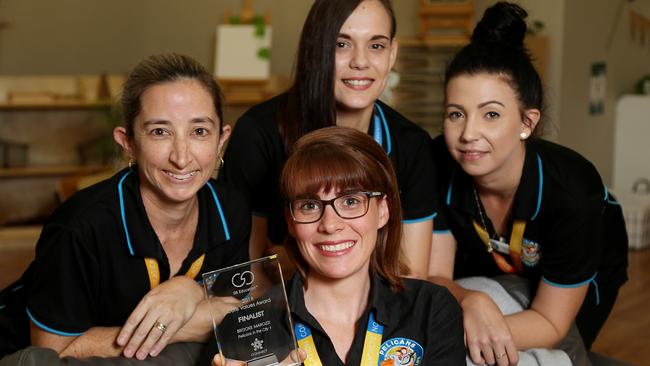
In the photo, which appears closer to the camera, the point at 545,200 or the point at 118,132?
the point at 118,132

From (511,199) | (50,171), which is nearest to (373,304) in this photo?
(511,199)

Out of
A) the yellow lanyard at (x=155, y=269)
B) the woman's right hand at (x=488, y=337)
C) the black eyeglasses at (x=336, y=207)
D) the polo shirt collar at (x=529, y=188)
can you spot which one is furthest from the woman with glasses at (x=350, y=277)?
the polo shirt collar at (x=529, y=188)

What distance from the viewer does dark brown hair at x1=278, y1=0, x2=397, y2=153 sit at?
7.31 feet

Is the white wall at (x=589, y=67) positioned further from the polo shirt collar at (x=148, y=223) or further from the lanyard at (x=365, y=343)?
the lanyard at (x=365, y=343)

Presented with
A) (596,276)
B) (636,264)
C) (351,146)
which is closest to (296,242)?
(351,146)

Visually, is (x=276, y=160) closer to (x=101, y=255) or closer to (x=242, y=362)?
(x=101, y=255)

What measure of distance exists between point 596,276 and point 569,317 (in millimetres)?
311

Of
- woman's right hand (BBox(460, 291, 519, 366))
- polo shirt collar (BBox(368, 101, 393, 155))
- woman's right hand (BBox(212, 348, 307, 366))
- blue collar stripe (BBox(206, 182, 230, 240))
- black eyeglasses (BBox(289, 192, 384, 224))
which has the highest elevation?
polo shirt collar (BBox(368, 101, 393, 155))

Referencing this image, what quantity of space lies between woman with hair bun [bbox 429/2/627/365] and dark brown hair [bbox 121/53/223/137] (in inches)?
28.4

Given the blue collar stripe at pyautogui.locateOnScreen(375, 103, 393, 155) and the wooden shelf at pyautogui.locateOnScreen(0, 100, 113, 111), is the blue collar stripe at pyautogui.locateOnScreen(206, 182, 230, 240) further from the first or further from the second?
the wooden shelf at pyautogui.locateOnScreen(0, 100, 113, 111)

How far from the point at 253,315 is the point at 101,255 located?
457 mm

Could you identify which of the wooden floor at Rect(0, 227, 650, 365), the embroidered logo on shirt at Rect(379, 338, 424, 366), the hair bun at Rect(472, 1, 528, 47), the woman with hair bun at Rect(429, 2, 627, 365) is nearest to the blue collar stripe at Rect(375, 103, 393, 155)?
the woman with hair bun at Rect(429, 2, 627, 365)

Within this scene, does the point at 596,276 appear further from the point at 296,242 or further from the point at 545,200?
the point at 296,242

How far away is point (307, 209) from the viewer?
175 centimetres
